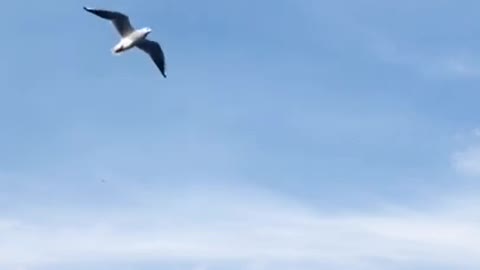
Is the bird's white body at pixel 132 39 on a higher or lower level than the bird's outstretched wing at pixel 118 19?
lower

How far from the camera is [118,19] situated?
5519 centimetres

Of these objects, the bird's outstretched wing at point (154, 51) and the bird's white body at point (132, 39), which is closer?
the bird's white body at point (132, 39)

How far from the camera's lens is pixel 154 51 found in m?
55.9

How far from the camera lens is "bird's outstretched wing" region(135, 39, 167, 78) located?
5516cm

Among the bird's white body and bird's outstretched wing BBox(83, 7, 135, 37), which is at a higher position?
bird's outstretched wing BBox(83, 7, 135, 37)

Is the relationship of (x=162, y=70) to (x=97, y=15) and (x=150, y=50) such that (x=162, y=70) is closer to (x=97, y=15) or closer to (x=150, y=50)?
(x=150, y=50)

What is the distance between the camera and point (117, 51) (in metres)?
47.6

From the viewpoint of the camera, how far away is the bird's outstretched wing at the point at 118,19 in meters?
54.1

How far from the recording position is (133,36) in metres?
51.6

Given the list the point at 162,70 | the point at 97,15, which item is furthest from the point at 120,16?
the point at 162,70

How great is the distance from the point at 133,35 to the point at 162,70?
451 centimetres

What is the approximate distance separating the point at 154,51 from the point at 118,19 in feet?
15.7

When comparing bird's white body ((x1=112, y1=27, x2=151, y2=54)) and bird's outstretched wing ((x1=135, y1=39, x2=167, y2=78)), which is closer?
bird's white body ((x1=112, y1=27, x2=151, y2=54))

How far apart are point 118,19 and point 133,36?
4875 mm
